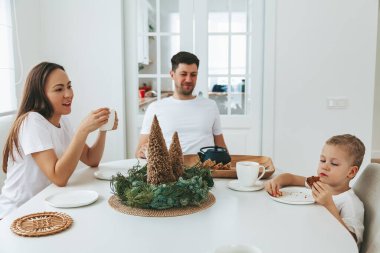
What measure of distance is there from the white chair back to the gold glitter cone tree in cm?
66

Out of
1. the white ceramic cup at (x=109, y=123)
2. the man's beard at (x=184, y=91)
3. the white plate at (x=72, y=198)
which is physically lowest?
the white plate at (x=72, y=198)

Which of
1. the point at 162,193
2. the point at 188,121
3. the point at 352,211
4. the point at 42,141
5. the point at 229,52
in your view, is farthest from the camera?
the point at 229,52

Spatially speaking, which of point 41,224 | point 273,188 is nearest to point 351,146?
point 273,188

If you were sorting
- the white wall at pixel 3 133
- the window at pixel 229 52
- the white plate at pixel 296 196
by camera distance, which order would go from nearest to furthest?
the white plate at pixel 296 196 → the white wall at pixel 3 133 → the window at pixel 229 52

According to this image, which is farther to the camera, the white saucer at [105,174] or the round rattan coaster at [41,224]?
the white saucer at [105,174]

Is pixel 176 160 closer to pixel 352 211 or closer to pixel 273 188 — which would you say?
pixel 273 188

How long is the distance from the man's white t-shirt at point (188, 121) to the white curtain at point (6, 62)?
1.13m

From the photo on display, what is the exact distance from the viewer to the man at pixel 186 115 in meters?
2.60

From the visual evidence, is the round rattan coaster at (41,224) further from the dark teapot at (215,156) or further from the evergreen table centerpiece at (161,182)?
the dark teapot at (215,156)

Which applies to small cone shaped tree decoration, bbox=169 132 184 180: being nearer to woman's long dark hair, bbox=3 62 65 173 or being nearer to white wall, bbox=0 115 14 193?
woman's long dark hair, bbox=3 62 65 173

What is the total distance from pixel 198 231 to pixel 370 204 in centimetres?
67

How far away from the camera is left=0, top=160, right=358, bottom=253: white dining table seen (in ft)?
3.22

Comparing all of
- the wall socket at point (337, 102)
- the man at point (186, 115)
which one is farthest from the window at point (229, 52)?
the man at point (186, 115)

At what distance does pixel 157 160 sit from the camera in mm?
1278
